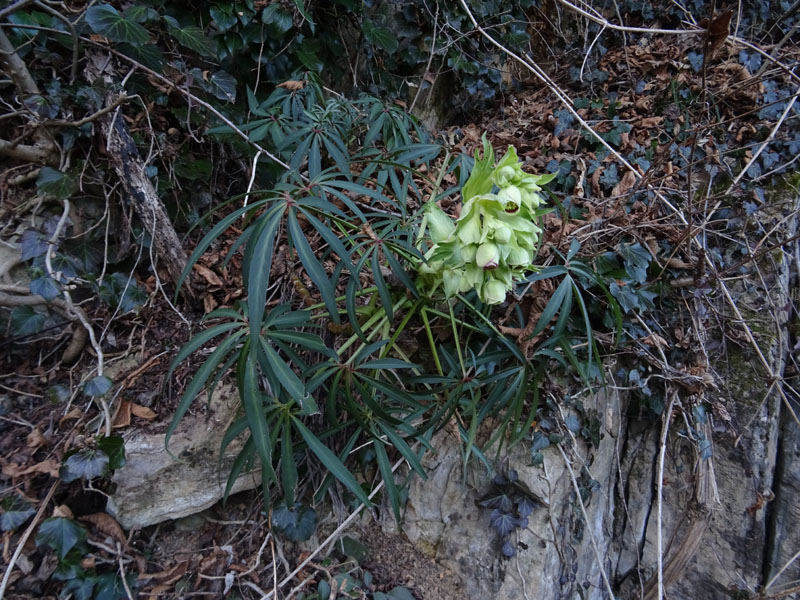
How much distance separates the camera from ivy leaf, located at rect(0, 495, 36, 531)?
965mm

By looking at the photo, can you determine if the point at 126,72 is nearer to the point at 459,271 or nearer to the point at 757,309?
the point at 459,271

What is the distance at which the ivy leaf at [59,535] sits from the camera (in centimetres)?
97

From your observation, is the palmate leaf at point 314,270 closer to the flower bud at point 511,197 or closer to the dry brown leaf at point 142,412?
the flower bud at point 511,197

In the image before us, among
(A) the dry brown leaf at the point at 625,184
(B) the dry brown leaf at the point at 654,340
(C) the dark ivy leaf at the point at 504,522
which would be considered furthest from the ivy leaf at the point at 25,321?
(A) the dry brown leaf at the point at 625,184

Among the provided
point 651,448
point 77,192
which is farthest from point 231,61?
point 651,448

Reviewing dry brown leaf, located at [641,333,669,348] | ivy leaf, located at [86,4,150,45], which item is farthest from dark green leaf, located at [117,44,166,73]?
dry brown leaf, located at [641,333,669,348]

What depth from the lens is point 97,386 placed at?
1.08 m

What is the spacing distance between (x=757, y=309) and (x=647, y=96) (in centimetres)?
108

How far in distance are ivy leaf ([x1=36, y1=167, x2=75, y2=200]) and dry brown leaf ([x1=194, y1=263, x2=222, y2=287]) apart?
403 millimetres

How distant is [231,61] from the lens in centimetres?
155

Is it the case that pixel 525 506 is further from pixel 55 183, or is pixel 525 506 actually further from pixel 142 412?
pixel 55 183

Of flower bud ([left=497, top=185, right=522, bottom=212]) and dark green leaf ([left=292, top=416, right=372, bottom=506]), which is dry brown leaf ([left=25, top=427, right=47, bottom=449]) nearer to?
dark green leaf ([left=292, top=416, right=372, bottom=506])

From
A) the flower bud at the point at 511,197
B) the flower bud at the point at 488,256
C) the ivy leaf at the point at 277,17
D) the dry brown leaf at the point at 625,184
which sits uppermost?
the ivy leaf at the point at 277,17

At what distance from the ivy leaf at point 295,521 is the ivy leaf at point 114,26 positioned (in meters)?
1.42
